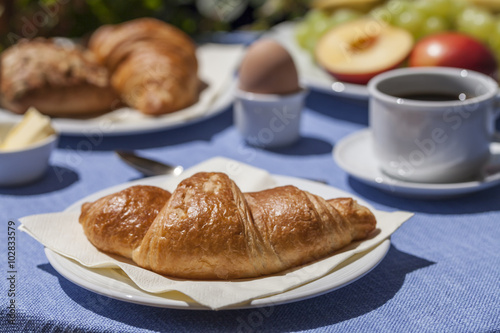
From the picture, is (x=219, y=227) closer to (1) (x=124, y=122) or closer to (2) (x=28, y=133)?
(2) (x=28, y=133)

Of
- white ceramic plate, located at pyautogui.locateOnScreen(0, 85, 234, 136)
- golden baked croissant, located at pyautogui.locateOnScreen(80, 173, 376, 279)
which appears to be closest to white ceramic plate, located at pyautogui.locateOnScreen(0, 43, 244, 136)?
white ceramic plate, located at pyautogui.locateOnScreen(0, 85, 234, 136)

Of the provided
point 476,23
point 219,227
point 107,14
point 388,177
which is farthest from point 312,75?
point 219,227

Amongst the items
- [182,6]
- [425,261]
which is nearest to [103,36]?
[182,6]

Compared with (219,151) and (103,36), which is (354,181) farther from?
(103,36)

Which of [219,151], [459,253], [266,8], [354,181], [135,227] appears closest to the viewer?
[135,227]

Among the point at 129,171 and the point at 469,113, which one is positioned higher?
the point at 469,113

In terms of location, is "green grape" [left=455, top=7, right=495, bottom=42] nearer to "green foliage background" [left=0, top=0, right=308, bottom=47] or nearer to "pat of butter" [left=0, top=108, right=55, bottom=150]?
"green foliage background" [left=0, top=0, right=308, bottom=47]
